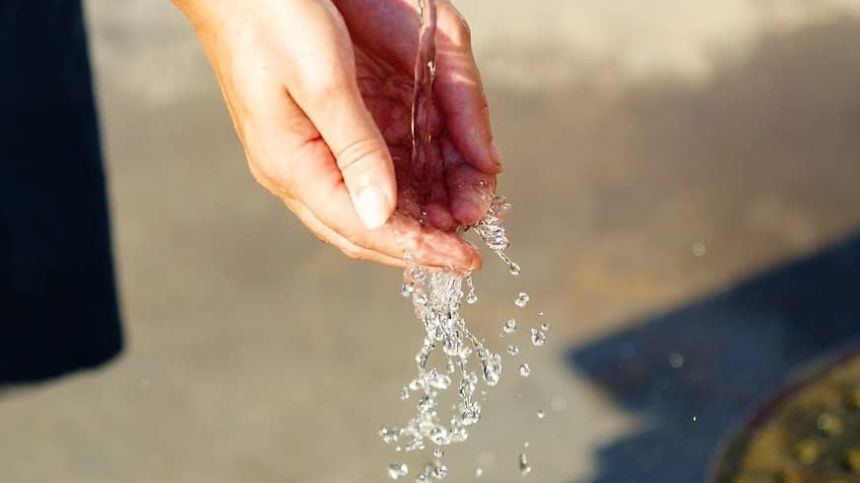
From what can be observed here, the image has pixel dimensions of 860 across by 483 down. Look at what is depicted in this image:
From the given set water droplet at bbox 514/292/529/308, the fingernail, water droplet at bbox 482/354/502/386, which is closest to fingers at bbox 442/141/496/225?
the fingernail

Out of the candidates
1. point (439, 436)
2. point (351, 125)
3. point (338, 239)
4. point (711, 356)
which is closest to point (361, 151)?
point (351, 125)

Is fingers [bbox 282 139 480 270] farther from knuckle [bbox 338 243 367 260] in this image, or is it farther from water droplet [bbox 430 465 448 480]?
water droplet [bbox 430 465 448 480]

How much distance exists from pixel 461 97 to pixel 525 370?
64 cm

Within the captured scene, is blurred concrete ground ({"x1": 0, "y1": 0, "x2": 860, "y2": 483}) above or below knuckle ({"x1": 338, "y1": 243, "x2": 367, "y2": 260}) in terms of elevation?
below

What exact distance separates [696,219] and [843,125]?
11.5 inches

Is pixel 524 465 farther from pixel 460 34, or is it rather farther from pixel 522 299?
pixel 460 34

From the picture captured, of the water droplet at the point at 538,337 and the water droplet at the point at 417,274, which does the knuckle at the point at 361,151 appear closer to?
the water droplet at the point at 417,274

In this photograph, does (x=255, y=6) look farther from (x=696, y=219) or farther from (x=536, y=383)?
(x=696, y=219)

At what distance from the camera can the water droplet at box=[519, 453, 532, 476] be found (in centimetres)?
146

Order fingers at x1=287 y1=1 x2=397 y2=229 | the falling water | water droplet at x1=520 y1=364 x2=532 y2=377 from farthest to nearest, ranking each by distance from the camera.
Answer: water droplet at x1=520 y1=364 x2=532 y2=377 → the falling water → fingers at x1=287 y1=1 x2=397 y2=229

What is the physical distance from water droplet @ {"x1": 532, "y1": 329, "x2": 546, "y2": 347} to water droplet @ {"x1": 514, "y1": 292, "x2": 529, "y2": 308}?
1.6 inches

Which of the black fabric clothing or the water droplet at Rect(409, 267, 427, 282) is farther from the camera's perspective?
the black fabric clothing

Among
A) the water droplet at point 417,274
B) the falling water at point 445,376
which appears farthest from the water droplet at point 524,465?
the water droplet at point 417,274

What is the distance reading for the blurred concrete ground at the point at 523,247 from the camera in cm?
150
